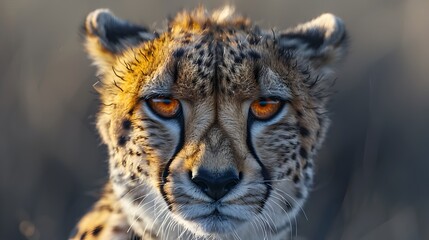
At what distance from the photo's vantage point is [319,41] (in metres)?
3.78

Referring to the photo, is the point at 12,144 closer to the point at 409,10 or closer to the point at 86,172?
the point at 86,172

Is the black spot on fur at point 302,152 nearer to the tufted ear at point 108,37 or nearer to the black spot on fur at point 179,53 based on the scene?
the black spot on fur at point 179,53

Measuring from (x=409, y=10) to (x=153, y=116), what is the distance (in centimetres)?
333

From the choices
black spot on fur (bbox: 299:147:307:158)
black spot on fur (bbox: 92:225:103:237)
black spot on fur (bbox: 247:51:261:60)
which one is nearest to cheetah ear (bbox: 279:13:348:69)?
Result: black spot on fur (bbox: 247:51:261:60)

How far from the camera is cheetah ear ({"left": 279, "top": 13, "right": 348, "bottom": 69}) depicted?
3.71 metres

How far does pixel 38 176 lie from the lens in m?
6.25

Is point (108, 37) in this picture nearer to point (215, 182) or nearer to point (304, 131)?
point (304, 131)

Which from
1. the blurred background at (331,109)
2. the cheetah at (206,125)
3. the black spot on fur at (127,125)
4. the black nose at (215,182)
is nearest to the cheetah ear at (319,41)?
the cheetah at (206,125)

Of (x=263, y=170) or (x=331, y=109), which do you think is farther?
(x=331, y=109)

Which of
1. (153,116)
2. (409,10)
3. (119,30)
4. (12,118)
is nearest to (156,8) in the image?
(12,118)

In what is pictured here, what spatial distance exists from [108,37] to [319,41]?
77 centimetres

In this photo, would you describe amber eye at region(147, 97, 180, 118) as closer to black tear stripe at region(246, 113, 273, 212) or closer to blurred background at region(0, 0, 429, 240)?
black tear stripe at region(246, 113, 273, 212)

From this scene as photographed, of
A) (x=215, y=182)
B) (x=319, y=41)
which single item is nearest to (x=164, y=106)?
(x=215, y=182)

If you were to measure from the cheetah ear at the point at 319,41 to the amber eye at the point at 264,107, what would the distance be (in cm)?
32
